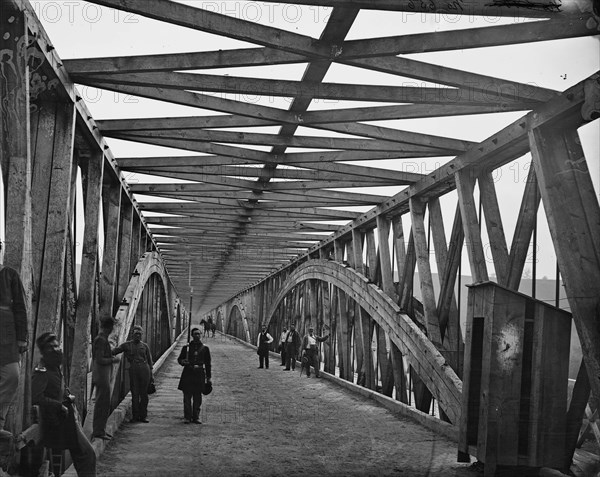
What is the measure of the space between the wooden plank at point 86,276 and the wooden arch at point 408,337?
192 inches

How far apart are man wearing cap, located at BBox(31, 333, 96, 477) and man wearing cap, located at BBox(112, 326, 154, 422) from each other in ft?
13.5

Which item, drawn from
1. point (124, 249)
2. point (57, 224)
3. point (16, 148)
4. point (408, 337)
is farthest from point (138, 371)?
point (16, 148)

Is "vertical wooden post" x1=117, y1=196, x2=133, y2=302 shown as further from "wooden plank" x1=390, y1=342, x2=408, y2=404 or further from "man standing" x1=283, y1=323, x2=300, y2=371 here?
"man standing" x1=283, y1=323, x2=300, y2=371

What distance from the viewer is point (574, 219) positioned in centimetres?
734

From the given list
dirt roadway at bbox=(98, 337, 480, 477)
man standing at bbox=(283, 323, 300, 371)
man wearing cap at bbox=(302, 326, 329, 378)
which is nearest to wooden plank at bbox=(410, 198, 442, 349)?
dirt roadway at bbox=(98, 337, 480, 477)

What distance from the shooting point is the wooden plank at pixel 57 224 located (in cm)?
709

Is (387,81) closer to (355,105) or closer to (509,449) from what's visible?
(355,105)

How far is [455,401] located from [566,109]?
13.9 ft

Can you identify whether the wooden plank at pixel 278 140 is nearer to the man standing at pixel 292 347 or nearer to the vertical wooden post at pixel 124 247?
the vertical wooden post at pixel 124 247

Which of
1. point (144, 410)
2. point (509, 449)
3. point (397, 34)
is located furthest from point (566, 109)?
point (144, 410)

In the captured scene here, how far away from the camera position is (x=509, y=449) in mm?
6809

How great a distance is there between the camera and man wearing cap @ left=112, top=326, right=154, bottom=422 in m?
10.2

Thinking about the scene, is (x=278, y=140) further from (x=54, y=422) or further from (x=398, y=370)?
(x=54, y=422)

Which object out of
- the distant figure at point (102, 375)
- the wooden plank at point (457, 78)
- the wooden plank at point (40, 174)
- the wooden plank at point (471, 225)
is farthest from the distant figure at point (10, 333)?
the wooden plank at point (471, 225)
